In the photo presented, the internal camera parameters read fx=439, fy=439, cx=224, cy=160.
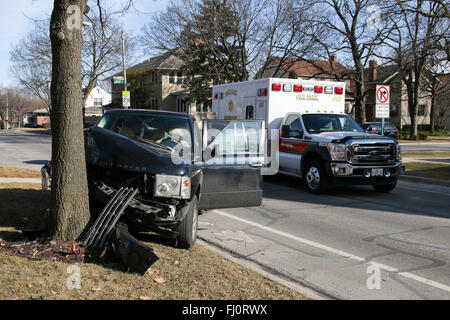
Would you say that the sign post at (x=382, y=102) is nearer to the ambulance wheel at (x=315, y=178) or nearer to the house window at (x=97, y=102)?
the ambulance wheel at (x=315, y=178)

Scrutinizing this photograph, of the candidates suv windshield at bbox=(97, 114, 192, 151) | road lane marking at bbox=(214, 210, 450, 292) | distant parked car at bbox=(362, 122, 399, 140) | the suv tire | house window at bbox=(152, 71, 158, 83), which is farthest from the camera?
house window at bbox=(152, 71, 158, 83)

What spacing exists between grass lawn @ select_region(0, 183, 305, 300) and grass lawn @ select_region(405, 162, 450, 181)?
10.3m

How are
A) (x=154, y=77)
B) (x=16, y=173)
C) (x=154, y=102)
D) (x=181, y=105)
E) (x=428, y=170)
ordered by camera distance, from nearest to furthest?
(x=16, y=173) → (x=428, y=170) → (x=181, y=105) → (x=154, y=102) → (x=154, y=77)

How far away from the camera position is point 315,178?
10.8 metres

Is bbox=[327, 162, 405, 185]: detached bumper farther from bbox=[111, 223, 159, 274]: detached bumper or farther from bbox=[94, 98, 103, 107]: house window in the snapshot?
bbox=[94, 98, 103, 107]: house window

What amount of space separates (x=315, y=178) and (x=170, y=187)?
6.15m

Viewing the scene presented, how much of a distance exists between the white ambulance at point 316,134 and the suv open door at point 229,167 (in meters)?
3.43

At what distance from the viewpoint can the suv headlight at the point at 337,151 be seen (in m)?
10.2

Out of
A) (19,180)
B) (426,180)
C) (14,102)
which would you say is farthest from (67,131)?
(14,102)

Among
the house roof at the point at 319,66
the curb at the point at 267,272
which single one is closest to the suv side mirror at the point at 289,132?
the curb at the point at 267,272

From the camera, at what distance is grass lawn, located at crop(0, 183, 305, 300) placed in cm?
404

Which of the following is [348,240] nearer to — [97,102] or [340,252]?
[340,252]

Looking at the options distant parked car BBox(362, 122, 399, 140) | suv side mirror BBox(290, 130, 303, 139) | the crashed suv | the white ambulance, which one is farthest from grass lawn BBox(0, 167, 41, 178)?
distant parked car BBox(362, 122, 399, 140)
